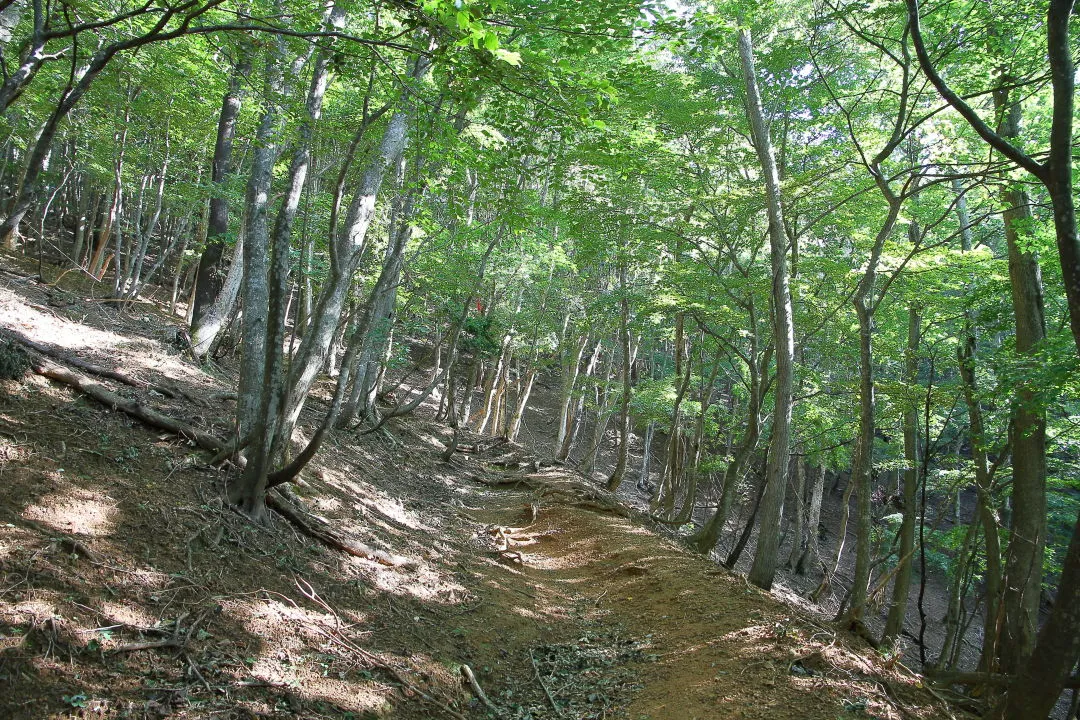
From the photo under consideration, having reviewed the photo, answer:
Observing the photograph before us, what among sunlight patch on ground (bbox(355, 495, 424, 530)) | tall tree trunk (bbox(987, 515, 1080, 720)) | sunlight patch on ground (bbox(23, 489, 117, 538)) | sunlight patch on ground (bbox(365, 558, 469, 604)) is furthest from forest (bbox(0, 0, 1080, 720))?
sunlight patch on ground (bbox(355, 495, 424, 530))

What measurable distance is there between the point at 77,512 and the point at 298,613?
165cm

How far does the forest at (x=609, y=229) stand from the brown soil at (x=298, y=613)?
8 cm

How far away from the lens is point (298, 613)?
4.29 m

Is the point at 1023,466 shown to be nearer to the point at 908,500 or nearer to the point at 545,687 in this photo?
the point at 908,500

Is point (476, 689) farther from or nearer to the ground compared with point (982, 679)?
nearer to the ground

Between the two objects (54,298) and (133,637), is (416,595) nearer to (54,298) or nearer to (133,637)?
(133,637)

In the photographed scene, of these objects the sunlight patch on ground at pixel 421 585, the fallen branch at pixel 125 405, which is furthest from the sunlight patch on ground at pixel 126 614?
the sunlight patch on ground at pixel 421 585

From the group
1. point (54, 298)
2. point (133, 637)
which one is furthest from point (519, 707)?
point (54, 298)

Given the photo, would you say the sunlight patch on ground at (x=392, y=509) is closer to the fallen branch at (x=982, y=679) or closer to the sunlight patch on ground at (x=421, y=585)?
the sunlight patch on ground at (x=421, y=585)

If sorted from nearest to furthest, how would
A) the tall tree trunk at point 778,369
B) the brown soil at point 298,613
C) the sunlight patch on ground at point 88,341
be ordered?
the brown soil at point 298,613 < the sunlight patch on ground at point 88,341 < the tall tree trunk at point 778,369

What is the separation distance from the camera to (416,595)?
5.86 meters

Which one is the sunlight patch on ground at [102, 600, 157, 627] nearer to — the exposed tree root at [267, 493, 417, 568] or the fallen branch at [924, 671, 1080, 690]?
the exposed tree root at [267, 493, 417, 568]

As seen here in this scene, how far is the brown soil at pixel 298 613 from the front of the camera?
10.2ft

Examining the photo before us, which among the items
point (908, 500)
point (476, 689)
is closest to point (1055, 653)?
point (476, 689)
